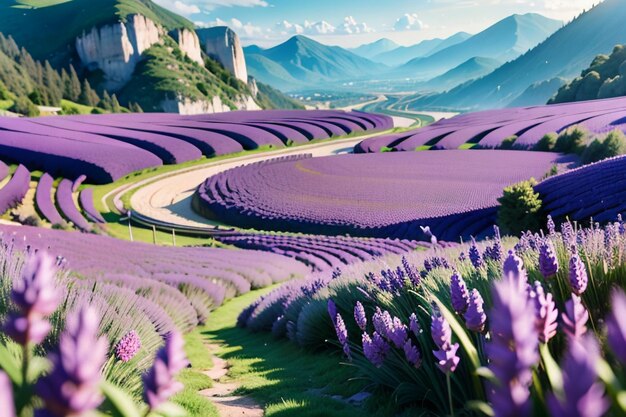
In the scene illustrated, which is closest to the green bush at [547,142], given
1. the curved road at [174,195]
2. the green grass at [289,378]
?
the curved road at [174,195]

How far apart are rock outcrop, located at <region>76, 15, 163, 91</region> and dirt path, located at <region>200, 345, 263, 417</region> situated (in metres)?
131

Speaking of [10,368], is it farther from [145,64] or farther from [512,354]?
[145,64]

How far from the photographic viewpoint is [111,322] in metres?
4.10

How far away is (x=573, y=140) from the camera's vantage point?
38.2 m

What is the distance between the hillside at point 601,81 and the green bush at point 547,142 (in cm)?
3060

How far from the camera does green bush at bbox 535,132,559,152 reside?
40.4 meters

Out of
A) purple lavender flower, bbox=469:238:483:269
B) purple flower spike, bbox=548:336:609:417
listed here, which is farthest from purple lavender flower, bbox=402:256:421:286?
purple flower spike, bbox=548:336:609:417

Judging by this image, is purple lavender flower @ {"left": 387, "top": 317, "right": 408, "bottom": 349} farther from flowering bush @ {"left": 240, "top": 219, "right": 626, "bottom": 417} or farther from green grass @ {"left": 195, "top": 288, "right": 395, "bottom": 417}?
green grass @ {"left": 195, "top": 288, "right": 395, "bottom": 417}

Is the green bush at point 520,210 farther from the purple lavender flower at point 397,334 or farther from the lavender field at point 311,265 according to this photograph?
the purple lavender flower at point 397,334

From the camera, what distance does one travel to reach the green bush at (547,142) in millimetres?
40375

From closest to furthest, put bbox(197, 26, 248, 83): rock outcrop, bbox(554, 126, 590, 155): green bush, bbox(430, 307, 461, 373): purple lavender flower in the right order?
bbox(430, 307, 461, 373): purple lavender flower, bbox(554, 126, 590, 155): green bush, bbox(197, 26, 248, 83): rock outcrop

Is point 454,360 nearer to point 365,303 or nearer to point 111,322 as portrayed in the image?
point 111,322

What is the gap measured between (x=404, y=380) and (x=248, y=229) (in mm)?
26648

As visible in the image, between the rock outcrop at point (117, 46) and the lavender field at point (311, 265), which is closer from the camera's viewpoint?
the lavender field at point (311, 265)
